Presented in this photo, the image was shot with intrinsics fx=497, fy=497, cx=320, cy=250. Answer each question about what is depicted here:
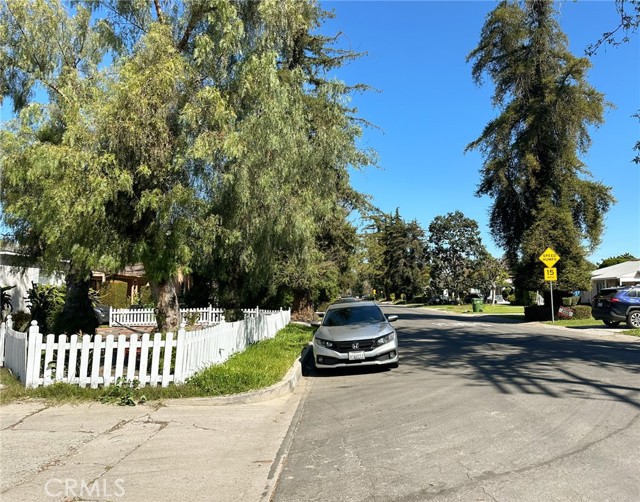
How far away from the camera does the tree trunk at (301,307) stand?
28938 millimetres

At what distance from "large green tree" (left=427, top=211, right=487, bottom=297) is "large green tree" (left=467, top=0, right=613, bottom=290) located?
131ft

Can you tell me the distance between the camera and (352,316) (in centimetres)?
1191

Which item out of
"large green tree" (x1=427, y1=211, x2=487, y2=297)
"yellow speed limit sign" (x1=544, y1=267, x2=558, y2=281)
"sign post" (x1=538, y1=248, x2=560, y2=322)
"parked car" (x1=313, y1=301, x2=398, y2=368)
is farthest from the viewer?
"large green tree" (x1=427, y1=211, x2=487, y2=297)

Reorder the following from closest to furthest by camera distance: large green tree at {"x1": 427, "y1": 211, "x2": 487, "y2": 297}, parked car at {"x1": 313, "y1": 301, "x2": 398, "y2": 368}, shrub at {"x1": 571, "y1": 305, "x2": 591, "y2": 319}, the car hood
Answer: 1. parked car at {"x1": 313, "y1": 301, "x2": 398, "y2": 368}
2. the car hood
3. shrub at {"x1": 571, "y1": 305, "x2": 591, "y2": 319}
4. large green tree at {"x1": 427, "y1": 211, "x2": 487, "y2": 297}

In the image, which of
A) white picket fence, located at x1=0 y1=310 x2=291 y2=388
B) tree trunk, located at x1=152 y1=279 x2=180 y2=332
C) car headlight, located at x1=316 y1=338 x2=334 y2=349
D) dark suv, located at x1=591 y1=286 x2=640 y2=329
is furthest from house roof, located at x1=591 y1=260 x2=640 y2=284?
white picket fence, located at x1=0 y1=310 x2=291 y2=388

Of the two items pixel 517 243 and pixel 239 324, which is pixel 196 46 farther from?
pixel 517 243

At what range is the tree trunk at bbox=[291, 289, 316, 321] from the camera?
28938mm

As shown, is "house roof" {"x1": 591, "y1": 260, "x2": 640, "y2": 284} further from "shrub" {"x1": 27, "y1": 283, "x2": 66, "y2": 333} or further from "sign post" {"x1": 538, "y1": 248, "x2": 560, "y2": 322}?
"shrub" {"x1": 27, "y1": 283, "x2": 66, "y2": 333}

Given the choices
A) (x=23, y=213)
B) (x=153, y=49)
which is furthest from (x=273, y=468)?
(x=153, y=49)

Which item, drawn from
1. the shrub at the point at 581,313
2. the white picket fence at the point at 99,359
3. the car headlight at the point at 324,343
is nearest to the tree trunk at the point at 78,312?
the white picket fence at the point at 99,359

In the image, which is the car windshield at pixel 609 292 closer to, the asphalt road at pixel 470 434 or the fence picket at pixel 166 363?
the asphalt road at pixel 470 434

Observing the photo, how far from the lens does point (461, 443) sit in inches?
217

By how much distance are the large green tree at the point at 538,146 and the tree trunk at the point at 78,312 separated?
24114mm

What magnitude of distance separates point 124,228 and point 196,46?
365cm
